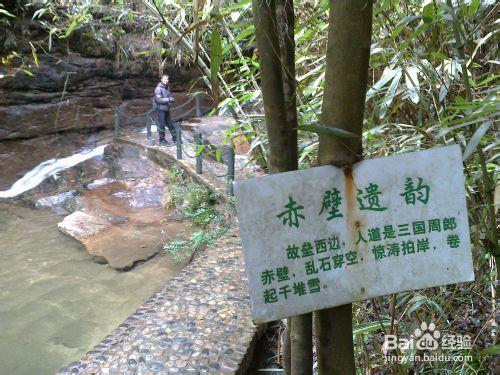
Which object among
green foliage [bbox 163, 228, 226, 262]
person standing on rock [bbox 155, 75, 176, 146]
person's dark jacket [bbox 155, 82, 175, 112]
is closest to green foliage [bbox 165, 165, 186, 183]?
person standing on rock [bbox 155, 75, 176, 146]

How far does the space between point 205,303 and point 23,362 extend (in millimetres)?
1933

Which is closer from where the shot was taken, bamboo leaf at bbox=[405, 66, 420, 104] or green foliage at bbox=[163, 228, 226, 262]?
bamboo leaf at bbox=[405, 66, 420, 104]

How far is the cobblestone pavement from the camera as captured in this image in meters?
2.79

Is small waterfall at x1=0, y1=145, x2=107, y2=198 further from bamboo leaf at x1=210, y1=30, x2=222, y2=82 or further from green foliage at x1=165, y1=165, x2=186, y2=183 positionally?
bamboo leaf at x1=210, y1=30, x2=222, y2=82

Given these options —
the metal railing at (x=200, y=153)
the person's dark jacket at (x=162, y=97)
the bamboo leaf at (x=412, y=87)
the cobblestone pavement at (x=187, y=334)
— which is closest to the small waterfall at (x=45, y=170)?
the metal railing at (x=200, y=153)

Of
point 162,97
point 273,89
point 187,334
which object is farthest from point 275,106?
point 162,97

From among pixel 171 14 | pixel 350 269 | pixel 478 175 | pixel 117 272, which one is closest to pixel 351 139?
pixel 350 269

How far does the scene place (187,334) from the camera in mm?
3111

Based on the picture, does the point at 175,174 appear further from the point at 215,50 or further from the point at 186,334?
the point at 215,50

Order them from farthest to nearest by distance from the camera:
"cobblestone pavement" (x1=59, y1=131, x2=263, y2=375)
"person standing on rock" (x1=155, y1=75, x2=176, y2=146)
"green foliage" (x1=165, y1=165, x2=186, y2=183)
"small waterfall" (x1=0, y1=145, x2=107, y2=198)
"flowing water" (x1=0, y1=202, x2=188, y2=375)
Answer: "person standing on rock" (x1=155, y1=75, x2=176, y2=146) < "small waterfall" (x1=0, y1=145, x2=107, y2=198) < "green foliage" (x1=165, y1=165, x2=186, y2=183) < "flowing water" (x1=0, y1=202, x2=188, y2=375) < "cobblestone pavement" (x1=59, y1=131, x2=263, y2=375)

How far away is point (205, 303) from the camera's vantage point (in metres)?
3.52

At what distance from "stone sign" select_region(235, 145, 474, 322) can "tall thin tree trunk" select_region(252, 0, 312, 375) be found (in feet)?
0.61

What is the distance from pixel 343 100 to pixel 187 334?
2.48m

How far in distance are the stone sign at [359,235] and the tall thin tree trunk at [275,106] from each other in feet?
0.61
